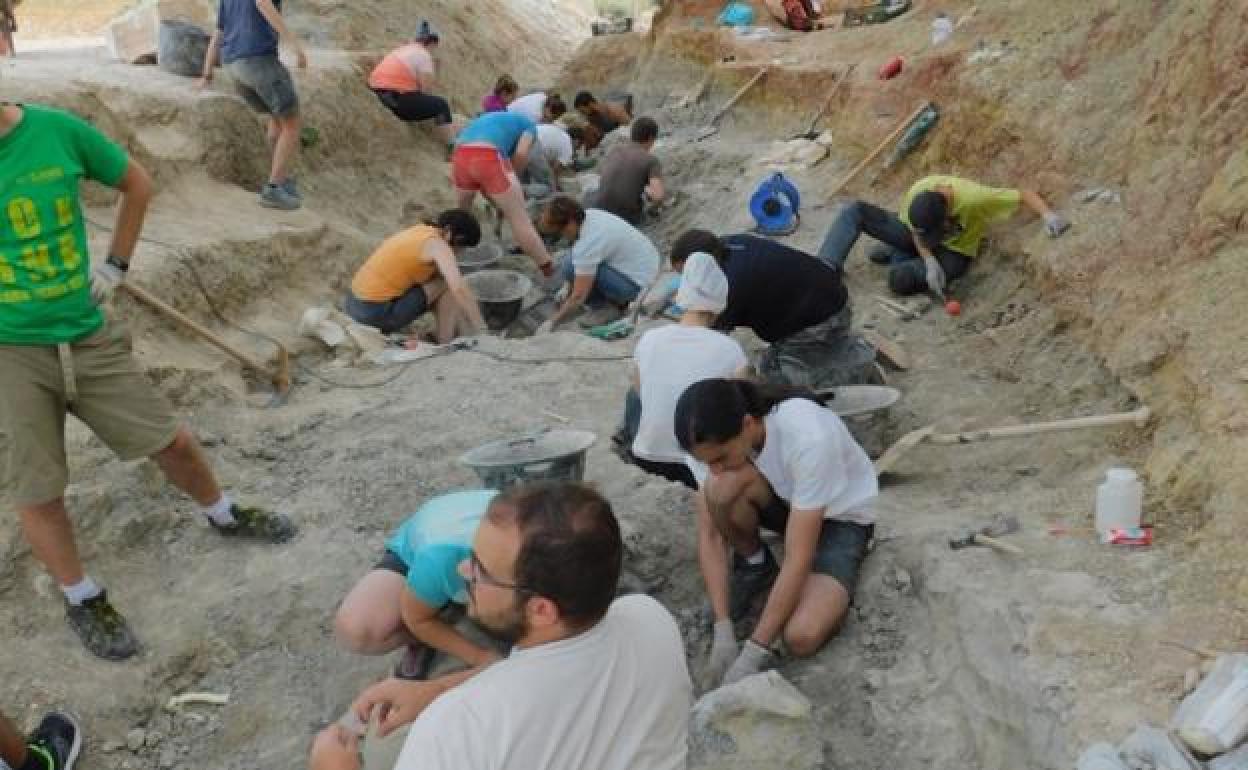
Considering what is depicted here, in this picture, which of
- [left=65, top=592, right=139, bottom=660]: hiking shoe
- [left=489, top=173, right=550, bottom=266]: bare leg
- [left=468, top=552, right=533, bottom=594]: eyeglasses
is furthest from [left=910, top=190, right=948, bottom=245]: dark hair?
[left=468, top=552, right=533, bottom=594]: eyeglasses

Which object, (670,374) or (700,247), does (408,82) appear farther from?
(670,374)

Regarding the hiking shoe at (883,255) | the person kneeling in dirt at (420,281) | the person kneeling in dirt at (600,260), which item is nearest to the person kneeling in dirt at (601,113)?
the person kneeling in dirt at (600,260)

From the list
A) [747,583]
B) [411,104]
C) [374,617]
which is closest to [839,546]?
[747,583]

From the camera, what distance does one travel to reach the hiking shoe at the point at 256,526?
4305 millimetres

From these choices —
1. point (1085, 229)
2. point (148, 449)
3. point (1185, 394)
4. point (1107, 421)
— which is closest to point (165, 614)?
point (148, 449)

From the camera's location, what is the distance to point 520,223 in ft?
26.1

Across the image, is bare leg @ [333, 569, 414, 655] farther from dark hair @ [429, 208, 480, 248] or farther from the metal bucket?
dark hair @ [429, 208, 480, 248]

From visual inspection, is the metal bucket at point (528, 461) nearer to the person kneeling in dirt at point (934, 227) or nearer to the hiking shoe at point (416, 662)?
the hiking shoe at point (416, 662)

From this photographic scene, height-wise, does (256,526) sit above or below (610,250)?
above

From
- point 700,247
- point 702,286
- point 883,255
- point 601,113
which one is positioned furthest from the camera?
point 601,113

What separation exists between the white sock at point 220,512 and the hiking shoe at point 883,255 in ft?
14.5

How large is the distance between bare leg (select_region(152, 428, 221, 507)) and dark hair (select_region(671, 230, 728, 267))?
226 cm

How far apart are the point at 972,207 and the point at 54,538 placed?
5076mm

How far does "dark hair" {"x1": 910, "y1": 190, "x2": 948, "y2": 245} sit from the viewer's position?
6.11m
